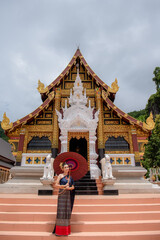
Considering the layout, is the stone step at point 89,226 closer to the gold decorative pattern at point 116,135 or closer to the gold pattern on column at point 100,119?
the gold pattern on column at point 100,119

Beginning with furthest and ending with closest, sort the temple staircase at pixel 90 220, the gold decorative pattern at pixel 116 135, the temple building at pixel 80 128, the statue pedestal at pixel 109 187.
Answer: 1. the gold decorative pattern at pixel 116 135
2. the temple building at pixel 80 128
3. the statue pedestal at pixel 109 187
4. the temple staircase at pixel 90 220

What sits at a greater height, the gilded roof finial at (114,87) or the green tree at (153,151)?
the gilded roof finial at (114,87)

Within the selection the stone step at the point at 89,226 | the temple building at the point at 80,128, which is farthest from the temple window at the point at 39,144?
the stone step at the point at 89,226

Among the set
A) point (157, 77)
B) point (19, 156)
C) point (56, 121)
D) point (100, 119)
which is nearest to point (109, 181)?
point (100, 119)

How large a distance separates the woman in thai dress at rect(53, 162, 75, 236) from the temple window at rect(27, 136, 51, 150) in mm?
6006

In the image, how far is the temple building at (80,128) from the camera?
30.1 feet

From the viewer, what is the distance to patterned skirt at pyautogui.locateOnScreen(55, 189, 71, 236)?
10.7 feet

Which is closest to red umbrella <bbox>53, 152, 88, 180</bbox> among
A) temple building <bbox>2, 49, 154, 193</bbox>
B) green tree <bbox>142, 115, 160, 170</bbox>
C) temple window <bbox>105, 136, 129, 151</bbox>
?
A: temple building <bbox>2, 49, 154, 193</bbox>

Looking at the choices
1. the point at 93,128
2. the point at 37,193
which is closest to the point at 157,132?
the point at 93,128

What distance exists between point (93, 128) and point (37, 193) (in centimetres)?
442

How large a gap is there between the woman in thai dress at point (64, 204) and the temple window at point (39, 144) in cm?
601

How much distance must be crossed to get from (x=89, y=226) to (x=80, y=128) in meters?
6.11

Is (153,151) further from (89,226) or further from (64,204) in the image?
(64,204)

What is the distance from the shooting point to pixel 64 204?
11.2 ft
